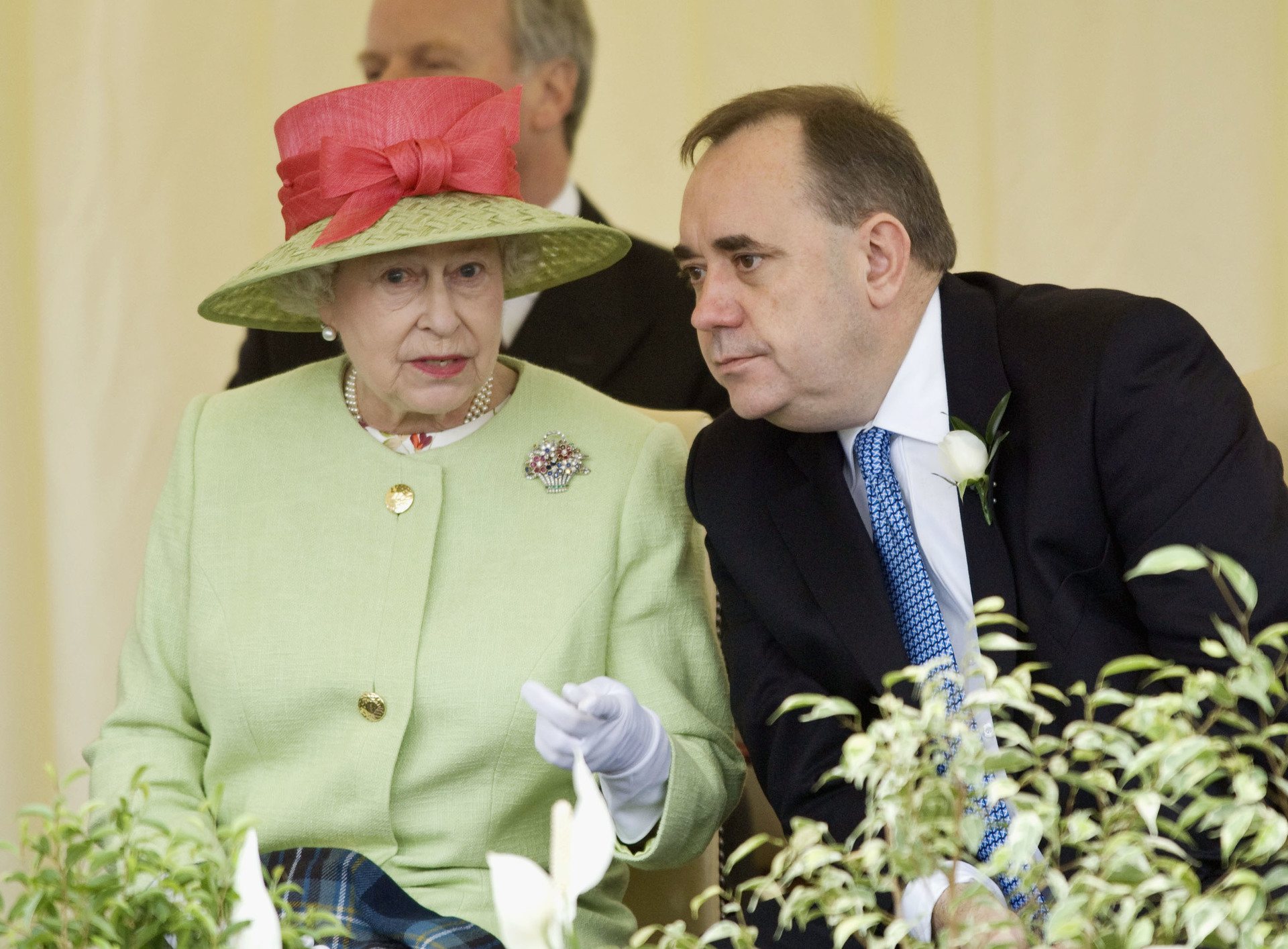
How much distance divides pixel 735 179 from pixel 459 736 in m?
0.76

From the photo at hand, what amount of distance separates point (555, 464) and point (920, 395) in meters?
0.47

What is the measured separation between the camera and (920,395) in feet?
6.04

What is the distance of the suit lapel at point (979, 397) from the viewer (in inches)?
67.2

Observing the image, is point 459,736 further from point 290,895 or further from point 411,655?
point 290,895

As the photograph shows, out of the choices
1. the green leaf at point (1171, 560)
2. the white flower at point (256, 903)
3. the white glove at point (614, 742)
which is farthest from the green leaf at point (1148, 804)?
the white glove at point (614, 742)

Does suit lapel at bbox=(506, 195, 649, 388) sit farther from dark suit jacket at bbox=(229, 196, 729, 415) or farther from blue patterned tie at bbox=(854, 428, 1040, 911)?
blue patterned tie at bbox=(854, 428, 1040, 911)

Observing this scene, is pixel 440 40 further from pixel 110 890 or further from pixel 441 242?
pixel 110 890

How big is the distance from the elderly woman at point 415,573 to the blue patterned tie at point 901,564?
0.26 meters

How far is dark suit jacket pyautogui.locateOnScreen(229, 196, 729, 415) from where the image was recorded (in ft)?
9.98

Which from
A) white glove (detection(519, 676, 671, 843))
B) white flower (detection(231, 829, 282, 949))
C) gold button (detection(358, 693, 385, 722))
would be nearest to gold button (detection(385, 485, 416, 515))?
gold button (detection(358, 693, 385, 722))

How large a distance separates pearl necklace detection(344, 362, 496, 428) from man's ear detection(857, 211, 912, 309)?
0.52 metres

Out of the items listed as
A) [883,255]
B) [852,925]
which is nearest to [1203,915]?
[852,925]

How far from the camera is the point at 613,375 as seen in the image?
3066 millimetres

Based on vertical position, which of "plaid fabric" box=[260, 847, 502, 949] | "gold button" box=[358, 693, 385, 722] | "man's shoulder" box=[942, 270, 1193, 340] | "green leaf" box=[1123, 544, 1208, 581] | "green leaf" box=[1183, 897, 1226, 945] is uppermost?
"green leaf" box=[1123, 544, 1208, 581]
